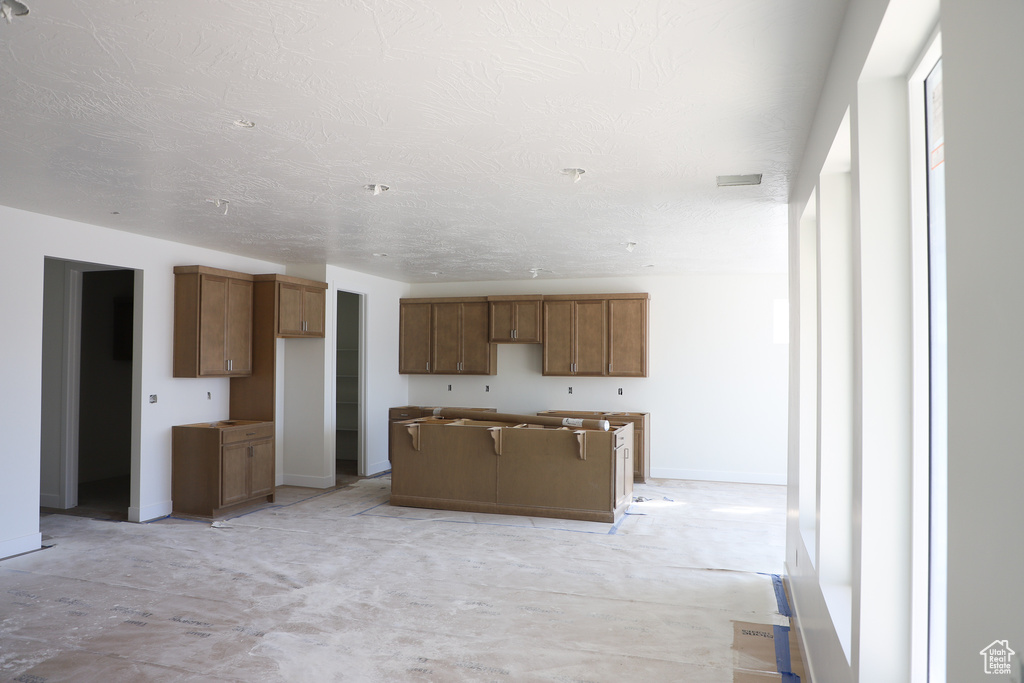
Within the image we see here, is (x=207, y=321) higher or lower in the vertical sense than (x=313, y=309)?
lower

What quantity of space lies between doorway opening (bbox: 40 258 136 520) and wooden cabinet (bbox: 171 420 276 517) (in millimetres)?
556

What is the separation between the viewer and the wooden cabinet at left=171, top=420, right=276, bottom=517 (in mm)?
6078

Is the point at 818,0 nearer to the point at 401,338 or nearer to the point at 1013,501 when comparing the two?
the point at 1013,501

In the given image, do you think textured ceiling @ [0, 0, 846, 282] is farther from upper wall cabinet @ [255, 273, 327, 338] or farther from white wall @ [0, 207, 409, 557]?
upper wall cabinet @ [255, 273, 327, 338]

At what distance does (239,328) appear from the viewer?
678 centimetres

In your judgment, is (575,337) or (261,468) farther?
(575,337)

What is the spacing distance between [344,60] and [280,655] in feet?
9.41

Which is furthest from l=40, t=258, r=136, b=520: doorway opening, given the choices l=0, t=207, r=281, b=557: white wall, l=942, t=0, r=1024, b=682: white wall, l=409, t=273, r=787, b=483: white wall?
l=942, t=0, r=1024, b=682: white wall

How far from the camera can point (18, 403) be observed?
500 cm

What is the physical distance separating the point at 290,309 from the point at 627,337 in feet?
13.7

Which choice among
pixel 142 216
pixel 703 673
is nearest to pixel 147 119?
pixel 142 216

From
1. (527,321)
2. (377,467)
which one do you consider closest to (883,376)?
(527,321)

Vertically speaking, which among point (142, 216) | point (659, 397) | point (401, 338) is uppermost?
point (142, 216)

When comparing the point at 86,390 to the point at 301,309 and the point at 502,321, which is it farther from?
Answer: the point at 502,321
